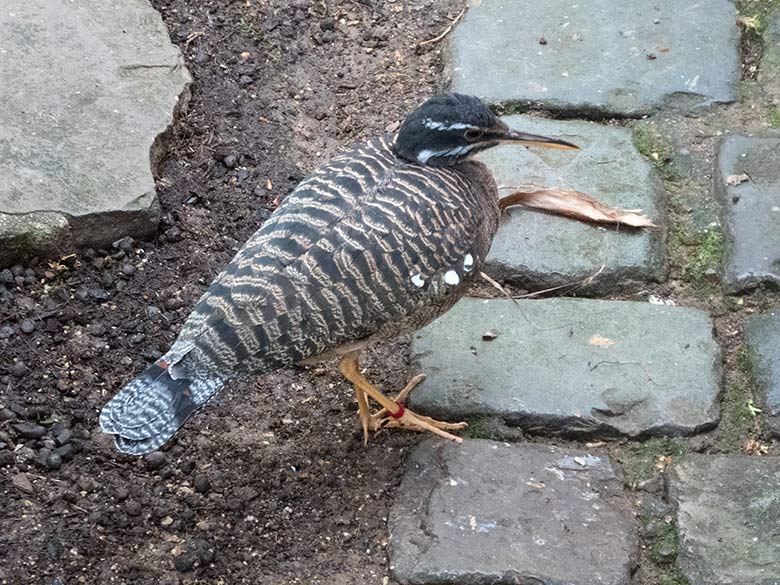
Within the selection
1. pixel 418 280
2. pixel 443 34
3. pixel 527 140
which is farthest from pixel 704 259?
pixel 443 34

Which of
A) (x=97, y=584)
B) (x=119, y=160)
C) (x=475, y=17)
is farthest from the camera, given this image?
(x=475, y=17)

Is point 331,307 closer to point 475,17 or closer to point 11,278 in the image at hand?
point 11,278

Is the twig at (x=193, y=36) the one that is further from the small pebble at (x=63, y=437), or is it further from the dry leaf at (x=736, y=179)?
the dry leaf at (x=736, y=179)

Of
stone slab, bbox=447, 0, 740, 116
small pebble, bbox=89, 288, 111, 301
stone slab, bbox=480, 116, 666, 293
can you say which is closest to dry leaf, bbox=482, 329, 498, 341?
stone slab, bbox=480, 116, 666, 293

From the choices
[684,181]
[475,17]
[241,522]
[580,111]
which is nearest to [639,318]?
[684,181]

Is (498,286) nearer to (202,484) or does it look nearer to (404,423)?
(404,423)

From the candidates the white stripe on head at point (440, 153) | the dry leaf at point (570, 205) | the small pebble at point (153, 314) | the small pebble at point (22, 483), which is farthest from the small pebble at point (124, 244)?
the dry leaf at point (570, 205)
